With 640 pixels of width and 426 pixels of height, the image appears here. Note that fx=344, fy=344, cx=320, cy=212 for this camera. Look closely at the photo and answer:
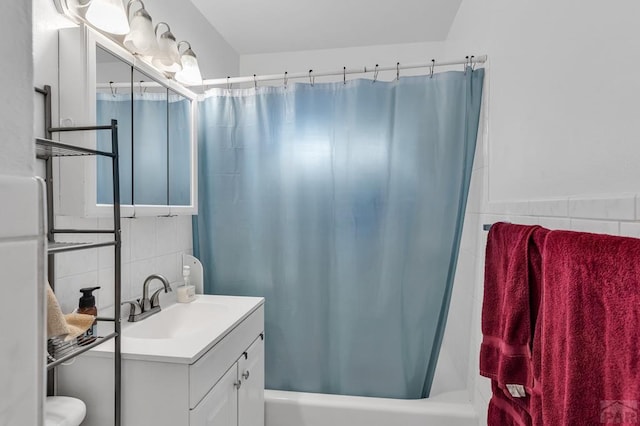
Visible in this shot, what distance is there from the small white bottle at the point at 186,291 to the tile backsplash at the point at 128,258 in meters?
0.11

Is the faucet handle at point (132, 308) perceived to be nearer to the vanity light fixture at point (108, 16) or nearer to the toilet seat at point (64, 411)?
the toilet seat at point (64, 411)

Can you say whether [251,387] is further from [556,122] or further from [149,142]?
[556,122]

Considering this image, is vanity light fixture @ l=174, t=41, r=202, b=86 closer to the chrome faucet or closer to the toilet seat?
the chrome faucet

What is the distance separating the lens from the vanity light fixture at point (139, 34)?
1.33 metres

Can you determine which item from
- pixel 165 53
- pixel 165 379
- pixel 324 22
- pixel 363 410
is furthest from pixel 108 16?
pixel 363 410

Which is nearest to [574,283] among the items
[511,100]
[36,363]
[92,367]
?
[36,363]

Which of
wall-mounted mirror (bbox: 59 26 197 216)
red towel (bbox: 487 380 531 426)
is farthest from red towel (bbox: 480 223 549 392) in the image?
wall-mounted mirror (bbox: 59 26 197 216)

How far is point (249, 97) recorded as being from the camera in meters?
1.85

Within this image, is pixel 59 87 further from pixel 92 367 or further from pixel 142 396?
A: pixel 142 396

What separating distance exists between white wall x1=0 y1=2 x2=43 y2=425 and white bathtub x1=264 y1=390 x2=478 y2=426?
1682 millimetres

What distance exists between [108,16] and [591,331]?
1.62 m

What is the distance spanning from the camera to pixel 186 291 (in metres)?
1.66

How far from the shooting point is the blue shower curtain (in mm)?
1658

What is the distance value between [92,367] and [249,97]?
1392 mm
